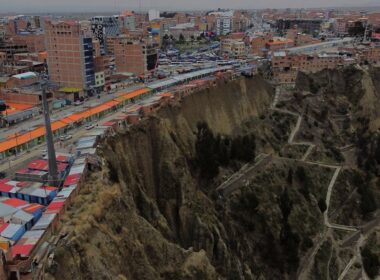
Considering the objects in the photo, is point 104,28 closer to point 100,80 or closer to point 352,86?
point 100,80

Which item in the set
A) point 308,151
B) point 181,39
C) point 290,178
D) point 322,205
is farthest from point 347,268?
point 181,39

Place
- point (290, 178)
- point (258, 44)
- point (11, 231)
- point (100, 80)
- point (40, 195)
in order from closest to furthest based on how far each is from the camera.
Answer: point (11, 231) < point (40, 195) < point (290, 178) < point (100, 80) < point (258, 44)

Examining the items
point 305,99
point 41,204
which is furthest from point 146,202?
point 305,99

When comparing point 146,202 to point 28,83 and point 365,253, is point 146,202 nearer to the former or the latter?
point 365,253

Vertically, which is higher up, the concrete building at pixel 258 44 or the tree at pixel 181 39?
the concrete building at pixel 258 44

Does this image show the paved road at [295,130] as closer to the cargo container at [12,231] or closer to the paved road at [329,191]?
the paved road at [329,191]

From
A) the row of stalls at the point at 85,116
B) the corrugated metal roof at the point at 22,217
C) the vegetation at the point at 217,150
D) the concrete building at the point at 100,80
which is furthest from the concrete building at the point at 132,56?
the corrugated metal roof at the point at 22,217

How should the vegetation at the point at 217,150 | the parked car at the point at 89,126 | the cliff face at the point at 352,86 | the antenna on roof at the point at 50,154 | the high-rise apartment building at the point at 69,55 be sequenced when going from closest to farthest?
the antenna on roof at the point at 50,154, the parked car at the point at 89,126, the vegetation at the point at 217,150, the high-rise apartment building at the point at 69,55, the cliff face at the point at 352,86

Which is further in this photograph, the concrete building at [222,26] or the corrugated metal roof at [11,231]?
the concrete building at [222,26]

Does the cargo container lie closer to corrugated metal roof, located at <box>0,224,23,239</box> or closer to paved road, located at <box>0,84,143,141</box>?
corrugated metal roof, located at <box>0,224,23,239</box>
